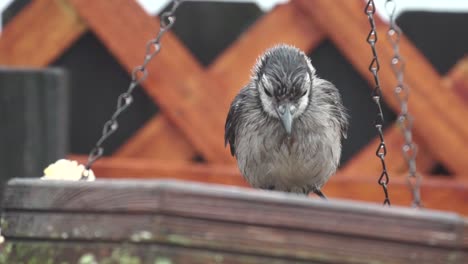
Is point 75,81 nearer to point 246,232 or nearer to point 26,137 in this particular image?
point 26,137

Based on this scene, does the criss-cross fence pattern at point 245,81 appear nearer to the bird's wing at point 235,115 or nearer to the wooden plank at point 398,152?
the wooden plank at point 398,152

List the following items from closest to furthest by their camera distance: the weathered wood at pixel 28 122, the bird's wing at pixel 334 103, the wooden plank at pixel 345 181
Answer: the bird's wing at pixel 334 103 < the weathered wood at pixel 28 122 < the wooden plank at pixel 345 181

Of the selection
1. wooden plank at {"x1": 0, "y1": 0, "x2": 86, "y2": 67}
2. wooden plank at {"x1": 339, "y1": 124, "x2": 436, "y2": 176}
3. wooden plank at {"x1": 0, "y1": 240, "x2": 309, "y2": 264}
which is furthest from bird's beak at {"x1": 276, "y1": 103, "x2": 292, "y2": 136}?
wooden plank at {"x1": 0, "y1": 0, "x2": 86, "y2": 67}

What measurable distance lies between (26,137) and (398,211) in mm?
2389

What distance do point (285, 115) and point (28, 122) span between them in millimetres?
1430

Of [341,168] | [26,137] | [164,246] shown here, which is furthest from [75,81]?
[164,246]

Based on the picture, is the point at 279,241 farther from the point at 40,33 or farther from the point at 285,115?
the point at 40,33

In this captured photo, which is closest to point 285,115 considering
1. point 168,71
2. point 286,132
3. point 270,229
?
point 286,132

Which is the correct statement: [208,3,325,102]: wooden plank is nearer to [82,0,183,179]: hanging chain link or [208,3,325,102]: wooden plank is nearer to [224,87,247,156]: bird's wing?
[224,87,247,156]: bird's wing

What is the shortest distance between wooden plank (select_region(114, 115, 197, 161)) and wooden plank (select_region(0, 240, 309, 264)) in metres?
2.14

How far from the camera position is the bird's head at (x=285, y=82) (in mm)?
2781

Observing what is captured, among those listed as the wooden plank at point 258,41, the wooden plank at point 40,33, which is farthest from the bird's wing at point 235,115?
the wooden plank at point 40,33

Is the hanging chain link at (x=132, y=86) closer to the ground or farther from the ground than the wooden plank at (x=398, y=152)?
farther from the ground

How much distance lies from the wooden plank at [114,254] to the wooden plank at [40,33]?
233 centimetres
